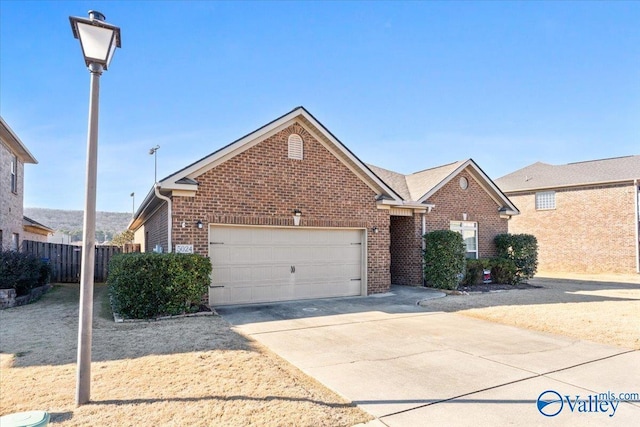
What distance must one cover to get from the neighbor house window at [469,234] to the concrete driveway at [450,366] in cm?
782

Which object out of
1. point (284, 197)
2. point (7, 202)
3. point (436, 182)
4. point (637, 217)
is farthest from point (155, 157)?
point (637, 217)

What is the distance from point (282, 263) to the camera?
37.1 ft

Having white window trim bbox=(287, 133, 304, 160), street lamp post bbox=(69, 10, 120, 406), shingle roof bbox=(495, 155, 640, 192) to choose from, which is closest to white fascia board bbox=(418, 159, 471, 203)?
white window trim bbox=(287, 133, 304, 160)

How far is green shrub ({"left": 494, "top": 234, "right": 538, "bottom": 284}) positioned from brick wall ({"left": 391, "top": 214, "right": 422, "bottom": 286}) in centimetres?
447

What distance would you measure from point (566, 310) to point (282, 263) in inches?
298

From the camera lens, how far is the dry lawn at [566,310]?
7906mm

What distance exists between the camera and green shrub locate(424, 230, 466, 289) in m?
14.0

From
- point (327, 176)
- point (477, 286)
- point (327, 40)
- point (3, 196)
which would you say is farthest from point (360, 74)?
point (3, 196)

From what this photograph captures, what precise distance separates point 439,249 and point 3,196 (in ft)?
52.6

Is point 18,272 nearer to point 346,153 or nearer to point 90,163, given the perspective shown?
point 90,163

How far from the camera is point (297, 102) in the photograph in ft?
38.8

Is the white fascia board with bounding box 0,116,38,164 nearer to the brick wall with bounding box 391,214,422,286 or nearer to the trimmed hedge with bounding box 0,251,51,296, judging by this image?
the trimmed hedge with bounding box 0,251,51,296

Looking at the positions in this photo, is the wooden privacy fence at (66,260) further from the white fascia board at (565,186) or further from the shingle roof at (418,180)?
the white fascia board at (565,186)

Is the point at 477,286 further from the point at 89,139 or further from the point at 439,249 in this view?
the point at 89,139
